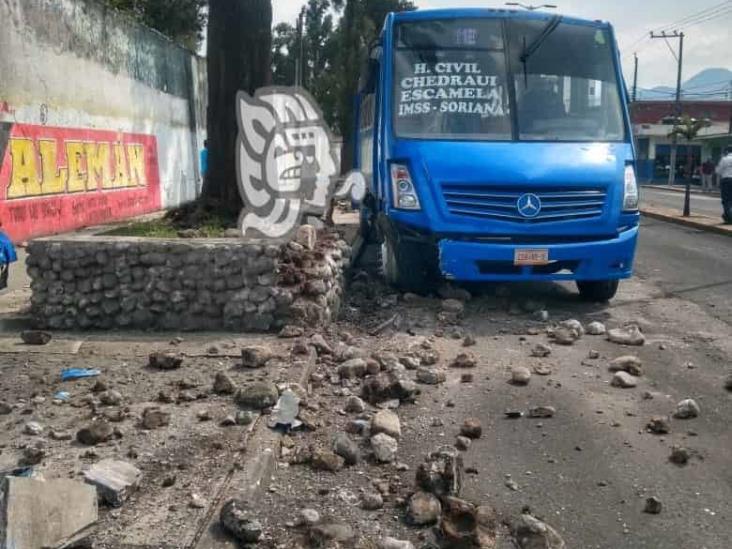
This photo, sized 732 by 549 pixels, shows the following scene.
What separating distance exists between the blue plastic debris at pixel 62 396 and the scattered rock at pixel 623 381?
348 cm

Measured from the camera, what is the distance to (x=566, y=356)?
628 cm

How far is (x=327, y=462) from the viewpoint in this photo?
401 cm

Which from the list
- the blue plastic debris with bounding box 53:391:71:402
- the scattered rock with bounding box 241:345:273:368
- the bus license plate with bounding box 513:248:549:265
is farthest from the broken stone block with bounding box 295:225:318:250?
the blue plastic debris with bounding box 53:391:71:402

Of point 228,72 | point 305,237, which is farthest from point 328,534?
point 228,72

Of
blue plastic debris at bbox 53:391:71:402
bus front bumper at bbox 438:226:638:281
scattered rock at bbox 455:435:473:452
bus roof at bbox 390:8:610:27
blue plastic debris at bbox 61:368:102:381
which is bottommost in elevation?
scattered rock at bbox 455:435:473:452

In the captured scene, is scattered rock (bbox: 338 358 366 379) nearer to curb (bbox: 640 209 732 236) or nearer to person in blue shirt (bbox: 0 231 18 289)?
person in blue shirt (bbox: 0 231 18 289)

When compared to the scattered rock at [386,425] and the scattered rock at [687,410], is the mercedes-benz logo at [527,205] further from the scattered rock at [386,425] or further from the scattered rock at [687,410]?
the scattered rock at [386,425]

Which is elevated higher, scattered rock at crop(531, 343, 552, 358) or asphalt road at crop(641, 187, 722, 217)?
scattered rock at crop(531, 343, 552, 358)

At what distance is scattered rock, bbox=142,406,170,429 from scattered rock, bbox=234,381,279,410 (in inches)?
17.6

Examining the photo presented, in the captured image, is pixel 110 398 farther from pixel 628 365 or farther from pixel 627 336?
pixel 627 336

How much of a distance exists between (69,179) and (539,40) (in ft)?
28.6

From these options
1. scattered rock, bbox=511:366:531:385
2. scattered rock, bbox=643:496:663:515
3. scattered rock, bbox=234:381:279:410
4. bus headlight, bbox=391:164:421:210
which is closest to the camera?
scattered rock, bbox=643:496:663:515

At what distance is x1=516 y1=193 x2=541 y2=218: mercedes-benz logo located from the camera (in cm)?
740

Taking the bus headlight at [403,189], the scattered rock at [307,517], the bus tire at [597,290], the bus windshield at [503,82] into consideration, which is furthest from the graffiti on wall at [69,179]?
the scattered rock at [307,517]
